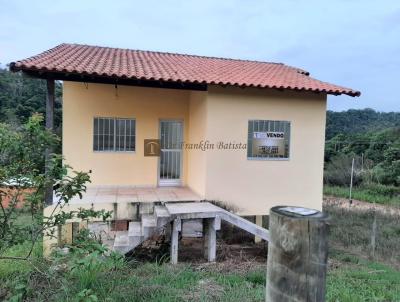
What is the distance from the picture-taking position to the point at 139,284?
445 centimetres

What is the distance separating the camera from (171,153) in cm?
1084

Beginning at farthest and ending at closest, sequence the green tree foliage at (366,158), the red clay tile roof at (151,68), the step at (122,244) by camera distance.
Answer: the green tree foliage at (366,158), the red clay tile roof at (151,68), the step at (122,244)

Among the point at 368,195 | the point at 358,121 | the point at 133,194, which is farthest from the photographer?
the point at 358,121

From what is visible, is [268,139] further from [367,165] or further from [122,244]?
[367,165]

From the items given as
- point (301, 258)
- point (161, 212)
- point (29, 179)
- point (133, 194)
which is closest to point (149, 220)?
point (161, 212)

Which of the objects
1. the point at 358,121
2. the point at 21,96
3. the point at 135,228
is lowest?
the point at 135,228

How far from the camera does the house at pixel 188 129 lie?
8730 millimetres

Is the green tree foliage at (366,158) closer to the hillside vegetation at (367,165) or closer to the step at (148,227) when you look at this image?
the hillside vegetation at (367,165)

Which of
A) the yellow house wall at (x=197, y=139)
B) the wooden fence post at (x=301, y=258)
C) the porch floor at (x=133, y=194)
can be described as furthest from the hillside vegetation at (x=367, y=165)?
the wooden fence post at (x=301, y=258)

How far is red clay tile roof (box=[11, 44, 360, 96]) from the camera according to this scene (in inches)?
309

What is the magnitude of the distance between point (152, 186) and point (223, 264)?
446cm

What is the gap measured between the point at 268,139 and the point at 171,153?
316 centimetres

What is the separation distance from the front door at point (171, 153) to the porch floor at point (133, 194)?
0.65m

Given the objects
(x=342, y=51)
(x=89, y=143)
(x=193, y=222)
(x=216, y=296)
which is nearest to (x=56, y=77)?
(x=89, y=143)
